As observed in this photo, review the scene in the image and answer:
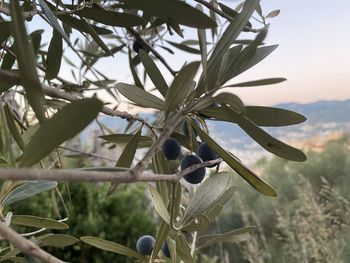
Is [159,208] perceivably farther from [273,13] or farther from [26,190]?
[273,13]

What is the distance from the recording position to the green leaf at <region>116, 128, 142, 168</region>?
386 millimetres

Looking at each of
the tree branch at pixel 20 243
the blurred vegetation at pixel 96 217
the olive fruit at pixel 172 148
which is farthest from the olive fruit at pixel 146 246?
the blurred vegetation at pixel 96 217

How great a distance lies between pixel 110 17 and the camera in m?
0.42

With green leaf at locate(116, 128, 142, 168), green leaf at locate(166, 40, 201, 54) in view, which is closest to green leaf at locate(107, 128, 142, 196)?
green leaf at locate(116, 128, 142, 168)

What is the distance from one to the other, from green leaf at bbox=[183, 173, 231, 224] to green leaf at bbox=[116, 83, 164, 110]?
73 millimetres

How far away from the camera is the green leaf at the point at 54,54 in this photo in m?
0.43

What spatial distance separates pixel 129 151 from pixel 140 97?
0.04 meters

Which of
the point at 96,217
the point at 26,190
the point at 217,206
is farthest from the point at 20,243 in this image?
the point at 96,217

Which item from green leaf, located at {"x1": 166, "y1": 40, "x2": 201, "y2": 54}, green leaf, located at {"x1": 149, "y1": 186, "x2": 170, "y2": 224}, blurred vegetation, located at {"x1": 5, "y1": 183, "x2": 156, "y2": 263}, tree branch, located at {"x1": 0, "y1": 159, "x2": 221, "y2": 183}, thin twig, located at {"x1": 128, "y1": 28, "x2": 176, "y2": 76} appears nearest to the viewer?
tree branch, located at {"x1": 0, "y1": 159, "x2": 221, "y2": 183}

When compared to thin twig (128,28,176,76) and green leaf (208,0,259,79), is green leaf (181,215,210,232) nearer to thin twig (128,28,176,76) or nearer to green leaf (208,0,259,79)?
green leaf (208,0,259,79)

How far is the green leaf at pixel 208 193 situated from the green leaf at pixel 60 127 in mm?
196

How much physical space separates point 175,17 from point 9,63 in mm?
259

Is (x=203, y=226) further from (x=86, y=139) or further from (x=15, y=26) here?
(x=86, y=139)

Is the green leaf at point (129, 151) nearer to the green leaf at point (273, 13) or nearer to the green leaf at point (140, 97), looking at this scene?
the green leaf at point (140, 97)
